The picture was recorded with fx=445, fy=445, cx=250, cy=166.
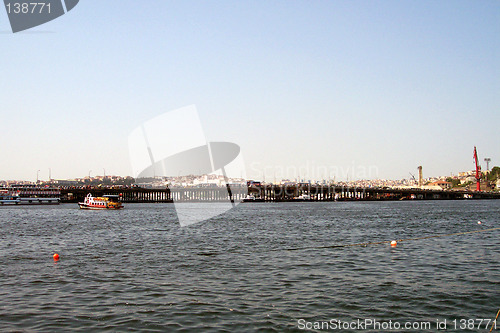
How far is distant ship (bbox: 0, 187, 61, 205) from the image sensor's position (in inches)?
6393

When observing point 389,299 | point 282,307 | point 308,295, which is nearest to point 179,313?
point 282,307

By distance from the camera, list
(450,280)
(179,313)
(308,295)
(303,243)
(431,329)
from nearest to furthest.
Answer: (431,329)
(179,313)
(308,295)
(450,280)
(303,243)

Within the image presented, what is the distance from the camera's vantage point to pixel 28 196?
181 meters

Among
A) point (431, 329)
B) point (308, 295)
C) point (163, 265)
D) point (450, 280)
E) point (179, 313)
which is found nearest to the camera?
point (431, 329)

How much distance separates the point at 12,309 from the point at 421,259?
2314 centimetres

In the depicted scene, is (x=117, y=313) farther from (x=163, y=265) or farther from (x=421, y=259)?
(x=421, y=259)

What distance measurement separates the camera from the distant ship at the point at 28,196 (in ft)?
533

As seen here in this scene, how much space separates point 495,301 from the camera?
17.9 meters
